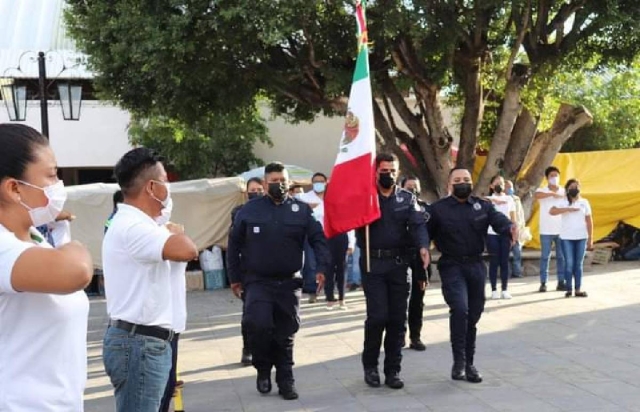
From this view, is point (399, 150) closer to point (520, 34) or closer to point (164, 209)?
point (520, 34)

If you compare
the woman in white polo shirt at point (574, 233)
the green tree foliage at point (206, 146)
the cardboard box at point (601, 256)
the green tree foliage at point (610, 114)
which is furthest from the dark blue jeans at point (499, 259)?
the green tree foliage at point (610, 114)

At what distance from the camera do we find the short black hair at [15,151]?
258cm

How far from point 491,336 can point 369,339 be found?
2736mm

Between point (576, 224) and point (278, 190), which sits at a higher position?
point (278, 190)

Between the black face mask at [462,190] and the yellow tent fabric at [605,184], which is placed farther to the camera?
the yellow tent fabric at [605,184]

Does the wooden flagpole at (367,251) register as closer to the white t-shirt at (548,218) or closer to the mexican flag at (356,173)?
the mexican flag at (356,173)

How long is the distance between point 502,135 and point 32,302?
48.7 ft

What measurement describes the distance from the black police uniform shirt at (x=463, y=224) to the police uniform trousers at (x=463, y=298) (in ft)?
0.36

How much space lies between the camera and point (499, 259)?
13.1m

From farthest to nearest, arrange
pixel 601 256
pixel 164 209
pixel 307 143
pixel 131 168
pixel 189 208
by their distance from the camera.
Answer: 1. pixel 307 143
2. pixel 601 256
3. pixel 189 208
4. pixel 164 209
5. pixel 131 168

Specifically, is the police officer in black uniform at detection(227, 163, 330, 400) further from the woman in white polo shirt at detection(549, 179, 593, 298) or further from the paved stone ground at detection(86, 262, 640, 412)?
the woman in white polo shirt at detection(549, 179, 593, 298)

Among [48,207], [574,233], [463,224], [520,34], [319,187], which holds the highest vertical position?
[520,34]

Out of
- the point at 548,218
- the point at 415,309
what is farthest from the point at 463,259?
the point at 548,218

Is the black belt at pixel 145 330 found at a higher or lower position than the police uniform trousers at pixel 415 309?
higher
